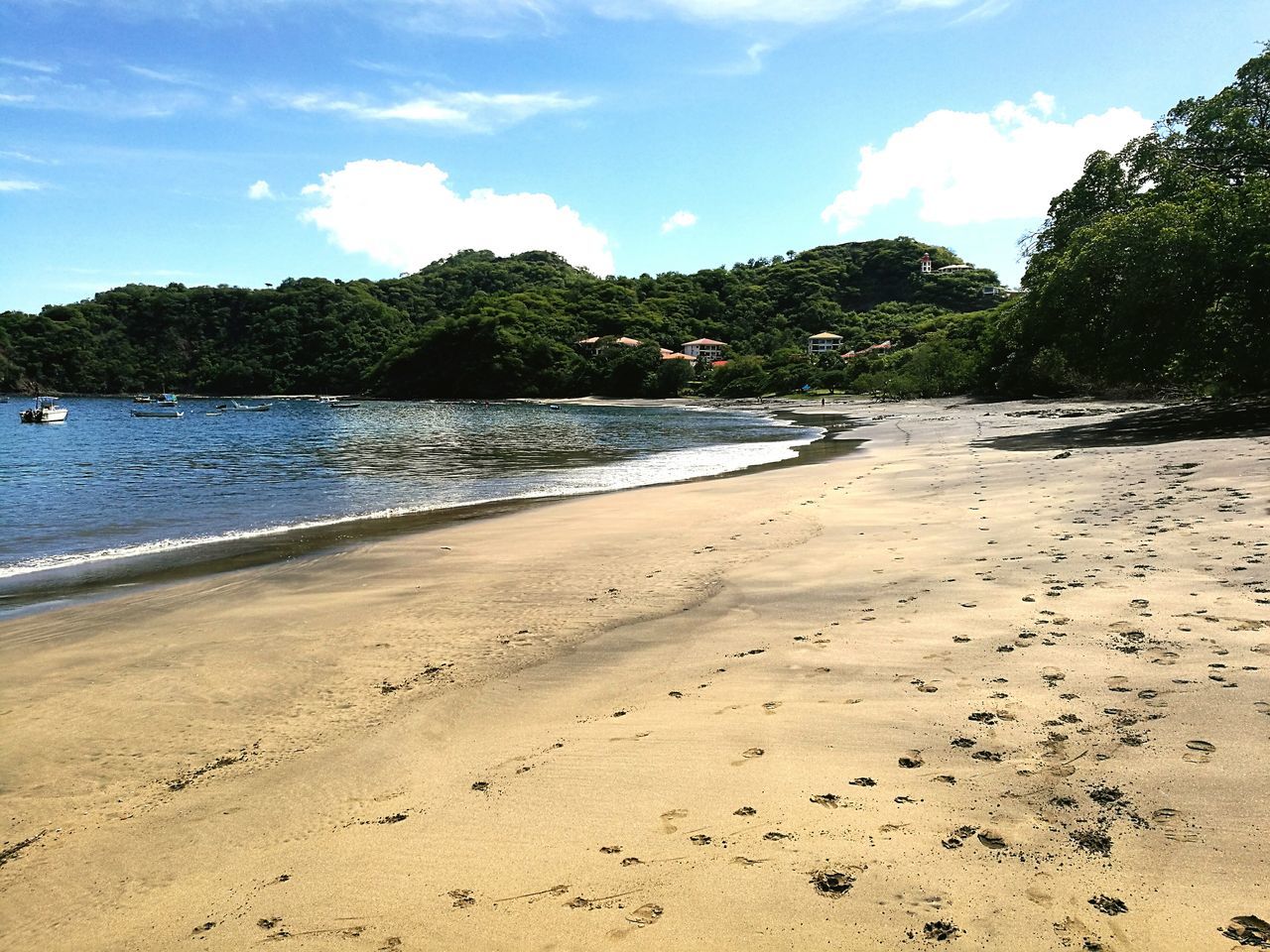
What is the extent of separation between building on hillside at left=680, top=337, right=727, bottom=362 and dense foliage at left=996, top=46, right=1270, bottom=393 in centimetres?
11303

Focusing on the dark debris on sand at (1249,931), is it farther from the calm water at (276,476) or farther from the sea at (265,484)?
the calm water at (276,476)

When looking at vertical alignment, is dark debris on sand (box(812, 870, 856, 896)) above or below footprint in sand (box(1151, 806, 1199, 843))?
below

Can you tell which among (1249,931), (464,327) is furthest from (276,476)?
(464,327)

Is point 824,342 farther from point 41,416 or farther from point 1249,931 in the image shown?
point 1249,931

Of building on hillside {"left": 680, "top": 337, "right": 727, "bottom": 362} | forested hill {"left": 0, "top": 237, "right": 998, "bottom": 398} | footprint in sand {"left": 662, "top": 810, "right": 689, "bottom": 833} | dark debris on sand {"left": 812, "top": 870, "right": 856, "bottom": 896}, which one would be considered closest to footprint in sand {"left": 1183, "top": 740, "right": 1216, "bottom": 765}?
dark debris on sand {"left": 812, "top": 870, "right": 856, "bottom": 896}

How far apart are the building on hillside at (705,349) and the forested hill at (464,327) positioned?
9.81ft

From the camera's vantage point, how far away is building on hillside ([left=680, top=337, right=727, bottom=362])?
144 meters

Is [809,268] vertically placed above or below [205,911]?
above

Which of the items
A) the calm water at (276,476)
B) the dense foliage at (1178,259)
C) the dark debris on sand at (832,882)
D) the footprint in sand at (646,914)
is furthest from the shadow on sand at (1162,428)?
the footprint in sand at (646,914)

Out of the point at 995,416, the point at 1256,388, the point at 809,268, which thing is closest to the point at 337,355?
the point at 809,268

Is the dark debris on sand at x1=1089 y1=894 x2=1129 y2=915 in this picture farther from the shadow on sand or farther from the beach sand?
the shadow on sand

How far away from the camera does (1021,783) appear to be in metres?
4.12

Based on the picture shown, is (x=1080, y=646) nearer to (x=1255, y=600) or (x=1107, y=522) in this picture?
(x=1255, y=600)

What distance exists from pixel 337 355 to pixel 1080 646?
600 ft
